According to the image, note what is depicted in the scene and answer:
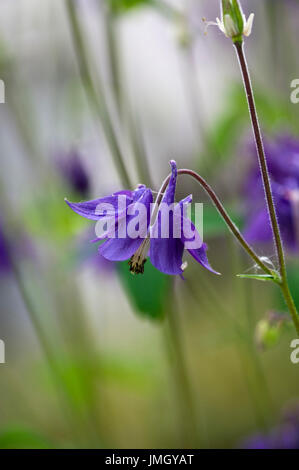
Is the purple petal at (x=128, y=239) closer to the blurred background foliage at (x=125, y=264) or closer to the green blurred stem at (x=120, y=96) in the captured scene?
the blurred background foliage at (x=125, y=264)

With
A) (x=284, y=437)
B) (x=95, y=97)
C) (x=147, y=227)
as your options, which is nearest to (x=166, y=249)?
(x=147, y=227)

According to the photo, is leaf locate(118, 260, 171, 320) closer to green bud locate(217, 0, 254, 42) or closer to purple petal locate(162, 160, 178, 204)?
purple petal locate(162, 160, 178, 204)

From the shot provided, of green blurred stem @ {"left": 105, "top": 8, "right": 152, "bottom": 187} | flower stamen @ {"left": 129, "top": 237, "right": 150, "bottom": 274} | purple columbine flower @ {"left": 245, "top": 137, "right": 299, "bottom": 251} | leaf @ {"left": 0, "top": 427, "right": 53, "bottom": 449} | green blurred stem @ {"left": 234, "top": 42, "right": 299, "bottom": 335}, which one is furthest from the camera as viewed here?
leaf @ {"left": 0, "top": 427, "right": 53, "bottom": 449}

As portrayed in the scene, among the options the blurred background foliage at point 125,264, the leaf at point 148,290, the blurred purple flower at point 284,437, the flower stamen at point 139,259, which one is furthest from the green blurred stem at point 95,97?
the blurred purple flower at point 284,437

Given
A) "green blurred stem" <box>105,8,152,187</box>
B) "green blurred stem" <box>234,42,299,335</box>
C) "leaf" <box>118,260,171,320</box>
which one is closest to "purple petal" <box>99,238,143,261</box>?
"green blurred stem" <box>234,42,299,335</box>

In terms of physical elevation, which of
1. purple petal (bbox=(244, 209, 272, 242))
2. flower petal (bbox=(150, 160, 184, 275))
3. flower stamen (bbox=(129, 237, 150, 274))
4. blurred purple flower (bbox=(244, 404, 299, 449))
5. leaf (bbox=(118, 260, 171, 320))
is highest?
flower petal (bbox=(150, 160, 184, 275))
